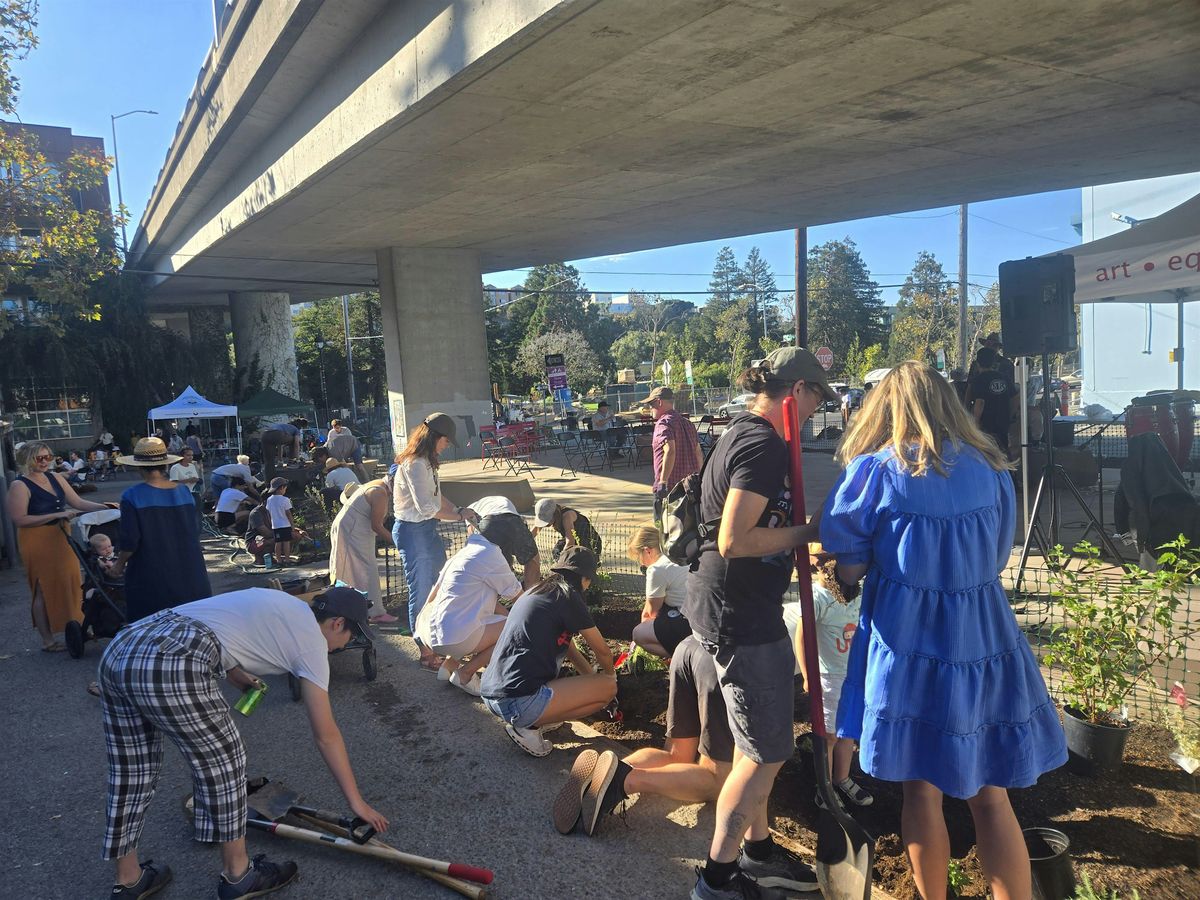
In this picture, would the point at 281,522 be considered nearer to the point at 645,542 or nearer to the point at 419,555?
the point at 419,555

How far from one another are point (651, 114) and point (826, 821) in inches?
310

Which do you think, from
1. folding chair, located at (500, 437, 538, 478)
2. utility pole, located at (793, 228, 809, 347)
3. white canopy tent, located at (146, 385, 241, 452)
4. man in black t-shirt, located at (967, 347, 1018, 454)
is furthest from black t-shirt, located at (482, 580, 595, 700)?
white canopy tent, located at (146, 385, 241, 452)

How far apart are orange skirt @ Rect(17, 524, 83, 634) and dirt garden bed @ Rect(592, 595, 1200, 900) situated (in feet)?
18.9

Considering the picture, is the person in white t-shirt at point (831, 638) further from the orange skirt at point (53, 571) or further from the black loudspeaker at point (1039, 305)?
the orange skirt at point (53, 571)

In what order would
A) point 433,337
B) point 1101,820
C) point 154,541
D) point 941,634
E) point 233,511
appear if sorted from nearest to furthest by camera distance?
1. point 941,634
2. point 1101,820
3. point 154,541
4. point 233,511
5. point 433,337

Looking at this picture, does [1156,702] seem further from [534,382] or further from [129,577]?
[534,382]

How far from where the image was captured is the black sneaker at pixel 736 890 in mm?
2707

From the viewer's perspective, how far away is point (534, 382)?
176 feet

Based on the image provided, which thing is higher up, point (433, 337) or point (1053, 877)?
point (433, 337)

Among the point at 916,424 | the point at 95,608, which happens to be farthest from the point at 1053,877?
the point at 95,608

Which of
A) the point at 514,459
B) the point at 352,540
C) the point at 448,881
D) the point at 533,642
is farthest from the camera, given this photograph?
the point at 514,459

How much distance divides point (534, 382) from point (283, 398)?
2921cm

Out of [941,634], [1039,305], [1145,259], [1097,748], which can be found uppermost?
[1145,259]

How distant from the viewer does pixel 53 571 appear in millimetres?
6387
